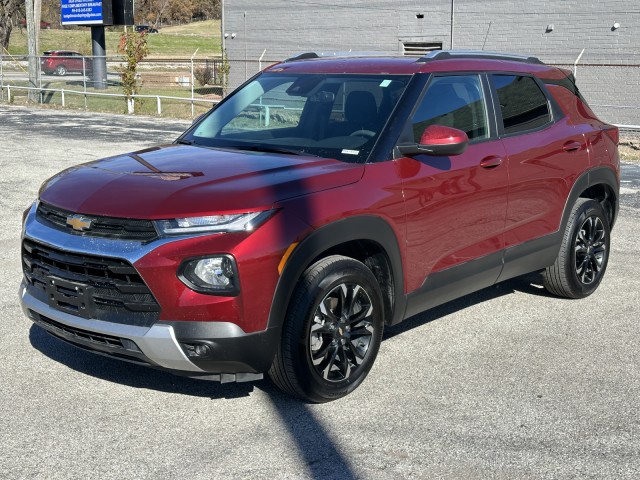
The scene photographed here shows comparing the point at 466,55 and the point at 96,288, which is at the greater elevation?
the point at 466,55

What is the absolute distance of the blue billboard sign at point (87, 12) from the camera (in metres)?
34.4

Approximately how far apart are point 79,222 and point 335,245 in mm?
1343

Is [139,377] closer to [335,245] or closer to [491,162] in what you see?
[335,245]

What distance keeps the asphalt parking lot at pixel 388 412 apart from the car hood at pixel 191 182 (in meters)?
1.09

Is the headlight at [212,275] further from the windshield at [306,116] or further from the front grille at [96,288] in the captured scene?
the windshield at [306,116]

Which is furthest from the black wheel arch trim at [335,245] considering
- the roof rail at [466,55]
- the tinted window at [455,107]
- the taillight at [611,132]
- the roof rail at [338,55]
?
the taillight at [611,132]

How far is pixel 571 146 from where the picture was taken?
654cm

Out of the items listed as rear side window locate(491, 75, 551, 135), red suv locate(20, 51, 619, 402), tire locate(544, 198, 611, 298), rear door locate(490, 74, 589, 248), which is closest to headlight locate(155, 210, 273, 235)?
red suv locate(20, 51, 619, 402)

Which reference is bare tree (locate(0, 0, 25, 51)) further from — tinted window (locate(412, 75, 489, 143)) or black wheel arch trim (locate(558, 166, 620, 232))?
tinted window (locate(412, 75, 489, 143))

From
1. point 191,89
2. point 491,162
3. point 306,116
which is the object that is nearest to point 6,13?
point 191,89

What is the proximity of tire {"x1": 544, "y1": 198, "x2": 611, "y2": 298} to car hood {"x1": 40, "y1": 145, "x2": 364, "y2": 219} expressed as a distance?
2.48 meters

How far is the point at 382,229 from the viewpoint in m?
4.90

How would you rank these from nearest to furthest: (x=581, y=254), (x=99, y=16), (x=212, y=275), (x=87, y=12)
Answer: (x=212, y=275)
(x=581, y=254)
(x=99, y=16)
(x=87, y=12)

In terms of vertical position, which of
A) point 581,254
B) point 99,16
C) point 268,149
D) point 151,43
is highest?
point 99,16
